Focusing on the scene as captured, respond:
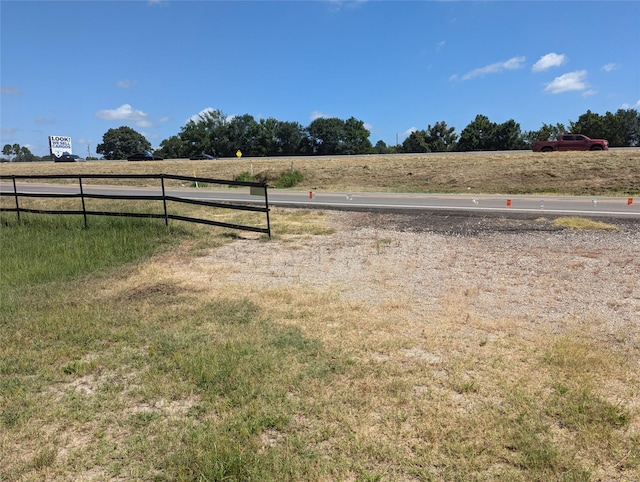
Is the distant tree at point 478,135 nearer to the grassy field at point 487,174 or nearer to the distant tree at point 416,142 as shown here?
the distant tree at point 416,142

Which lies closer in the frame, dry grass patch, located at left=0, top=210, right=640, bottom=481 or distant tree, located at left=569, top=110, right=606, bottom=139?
dry grass patch, located at left=0, top=210, right=640, bottom=481

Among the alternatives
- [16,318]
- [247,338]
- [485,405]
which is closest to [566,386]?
[485,405]

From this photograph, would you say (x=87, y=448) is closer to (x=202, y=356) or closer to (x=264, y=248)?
(x=202, y=356)

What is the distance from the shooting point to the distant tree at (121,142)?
11176 centimetres

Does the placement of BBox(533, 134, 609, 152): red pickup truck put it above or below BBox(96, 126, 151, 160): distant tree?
below

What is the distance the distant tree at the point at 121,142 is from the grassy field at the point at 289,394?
119 m

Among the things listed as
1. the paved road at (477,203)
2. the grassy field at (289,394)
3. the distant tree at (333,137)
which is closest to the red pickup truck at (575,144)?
the paved road at (477,203)

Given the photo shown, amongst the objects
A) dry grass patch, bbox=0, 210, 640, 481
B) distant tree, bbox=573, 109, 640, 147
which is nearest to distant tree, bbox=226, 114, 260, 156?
distant tree, bbox=573, 109, 640, 147

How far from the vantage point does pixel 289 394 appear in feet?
10.6

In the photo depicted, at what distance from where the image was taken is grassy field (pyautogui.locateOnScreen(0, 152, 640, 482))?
252cm

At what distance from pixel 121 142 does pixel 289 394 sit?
12550 cm

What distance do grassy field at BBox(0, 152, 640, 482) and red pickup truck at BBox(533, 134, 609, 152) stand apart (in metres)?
30.8

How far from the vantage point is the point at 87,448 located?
269 centimetres

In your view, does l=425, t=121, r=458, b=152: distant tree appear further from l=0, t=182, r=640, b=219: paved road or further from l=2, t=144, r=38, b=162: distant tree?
l=2, t=144, r=38, b=162: distant tree
